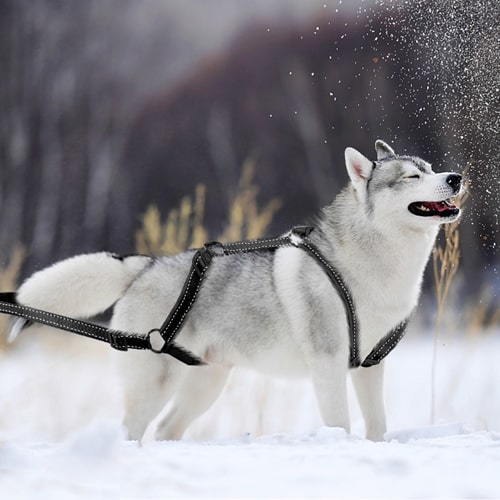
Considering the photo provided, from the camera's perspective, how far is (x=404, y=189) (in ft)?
8.45

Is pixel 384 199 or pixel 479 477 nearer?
pixel 479 477

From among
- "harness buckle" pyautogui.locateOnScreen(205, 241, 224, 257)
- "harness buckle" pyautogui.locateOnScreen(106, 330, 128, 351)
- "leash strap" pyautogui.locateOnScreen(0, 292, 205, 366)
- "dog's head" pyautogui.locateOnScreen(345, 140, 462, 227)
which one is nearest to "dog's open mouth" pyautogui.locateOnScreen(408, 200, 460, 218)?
"dog's head" pyautogui.locateOnScreen(345, 140, 462, 227)

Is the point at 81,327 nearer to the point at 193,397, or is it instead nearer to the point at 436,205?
the point at 193,397

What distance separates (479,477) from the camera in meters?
1.51

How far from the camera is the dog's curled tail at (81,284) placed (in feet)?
8.86

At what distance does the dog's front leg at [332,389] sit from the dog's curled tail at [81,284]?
2.92 ft

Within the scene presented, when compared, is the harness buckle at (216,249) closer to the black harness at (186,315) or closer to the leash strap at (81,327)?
the black harness at (186,315)

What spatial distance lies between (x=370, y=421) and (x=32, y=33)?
25.8 feet

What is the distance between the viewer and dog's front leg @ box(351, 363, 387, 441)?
2.66 meters

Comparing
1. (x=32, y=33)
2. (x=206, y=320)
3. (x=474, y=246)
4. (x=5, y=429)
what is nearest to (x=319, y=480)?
(x=206, y=320)

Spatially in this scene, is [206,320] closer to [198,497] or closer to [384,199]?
[384,199]

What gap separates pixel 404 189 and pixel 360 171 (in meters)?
0.20

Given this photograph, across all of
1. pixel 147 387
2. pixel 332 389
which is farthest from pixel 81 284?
pixel 332 389

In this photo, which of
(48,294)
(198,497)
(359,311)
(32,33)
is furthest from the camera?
(32,33)
